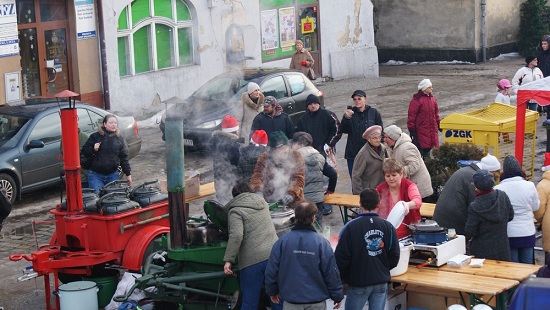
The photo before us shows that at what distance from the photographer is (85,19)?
65.8ft

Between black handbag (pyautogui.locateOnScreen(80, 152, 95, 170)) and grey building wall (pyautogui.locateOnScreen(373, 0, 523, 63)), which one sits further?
grey building wall (pyautogui.locateOnScreen(373, 0, 523, 63))

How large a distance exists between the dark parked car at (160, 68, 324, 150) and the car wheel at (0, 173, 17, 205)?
364 centimetres

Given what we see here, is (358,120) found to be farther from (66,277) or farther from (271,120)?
(66,277)

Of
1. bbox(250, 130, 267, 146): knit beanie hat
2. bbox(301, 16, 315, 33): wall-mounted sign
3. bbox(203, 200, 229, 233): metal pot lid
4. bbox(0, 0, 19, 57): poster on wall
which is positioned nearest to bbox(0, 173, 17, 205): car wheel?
bbox(250, 130, 267, 146): knit beanie hat

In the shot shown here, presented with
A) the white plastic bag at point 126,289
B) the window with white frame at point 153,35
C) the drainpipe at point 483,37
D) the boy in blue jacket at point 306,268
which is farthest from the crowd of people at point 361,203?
the drainpipe at point 483,37

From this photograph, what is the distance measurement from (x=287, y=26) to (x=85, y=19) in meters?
6.93

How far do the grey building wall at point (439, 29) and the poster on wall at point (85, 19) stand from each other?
13375 millimetres

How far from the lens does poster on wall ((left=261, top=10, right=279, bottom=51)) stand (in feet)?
80.7

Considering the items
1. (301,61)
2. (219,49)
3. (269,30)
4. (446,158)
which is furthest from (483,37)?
(446,158)

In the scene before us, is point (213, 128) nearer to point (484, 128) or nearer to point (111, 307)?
point (484, 128)

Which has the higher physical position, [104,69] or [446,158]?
[104,69]

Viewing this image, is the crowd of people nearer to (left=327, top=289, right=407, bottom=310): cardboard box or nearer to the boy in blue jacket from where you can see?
the boy in blue jacket

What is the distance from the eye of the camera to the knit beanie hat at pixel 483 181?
8.76 m

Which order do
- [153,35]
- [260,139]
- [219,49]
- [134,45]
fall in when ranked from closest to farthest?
[260,139] → [134,45] → [153,35] → [219,49]
